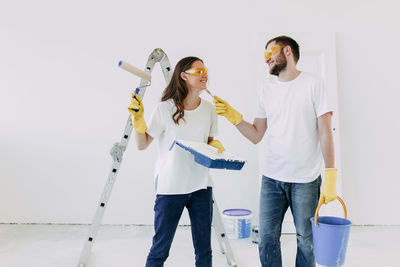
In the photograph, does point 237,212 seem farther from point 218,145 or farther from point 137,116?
point 137,116

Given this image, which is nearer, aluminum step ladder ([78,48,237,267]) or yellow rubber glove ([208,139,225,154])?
yellow rubber glove ([208,139,225,154])

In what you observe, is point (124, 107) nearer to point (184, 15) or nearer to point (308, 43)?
point (184, 15)

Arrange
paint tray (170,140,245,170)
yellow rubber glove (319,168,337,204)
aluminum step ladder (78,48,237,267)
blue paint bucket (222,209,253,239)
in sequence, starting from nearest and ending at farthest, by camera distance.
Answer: paint tray (170,140,245,170)
yellow rubber glove (319,168,337,204)
aluminum step ladder (78,48,237,267)
blue paint bucket (222,209,253,239)

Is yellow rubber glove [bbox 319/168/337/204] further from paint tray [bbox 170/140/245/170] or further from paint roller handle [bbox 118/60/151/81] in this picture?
paint roller handle [bbox 118/60/151/81]

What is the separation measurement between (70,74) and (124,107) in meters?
0.68

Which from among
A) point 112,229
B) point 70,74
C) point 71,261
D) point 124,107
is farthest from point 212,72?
point 71,261

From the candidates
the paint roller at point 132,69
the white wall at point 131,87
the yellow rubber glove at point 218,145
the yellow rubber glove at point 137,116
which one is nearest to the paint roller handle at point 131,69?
the paint roller at point 132,69

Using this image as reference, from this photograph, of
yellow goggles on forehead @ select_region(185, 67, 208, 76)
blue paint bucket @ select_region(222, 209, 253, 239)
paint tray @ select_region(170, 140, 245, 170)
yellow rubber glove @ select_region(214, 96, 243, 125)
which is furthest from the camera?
blue paint bucket @ select_region(222, 209, 253, 239)

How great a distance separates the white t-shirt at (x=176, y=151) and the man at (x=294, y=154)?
0.38 metres

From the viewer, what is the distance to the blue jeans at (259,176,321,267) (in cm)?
158

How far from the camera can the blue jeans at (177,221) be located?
4.98 feet

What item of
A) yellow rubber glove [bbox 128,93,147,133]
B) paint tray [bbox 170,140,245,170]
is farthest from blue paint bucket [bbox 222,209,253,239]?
yellow rubber glove [bbox 128,93,147,133]

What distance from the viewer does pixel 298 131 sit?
1.63 meters

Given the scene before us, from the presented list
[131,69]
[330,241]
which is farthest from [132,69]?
[330,241]
